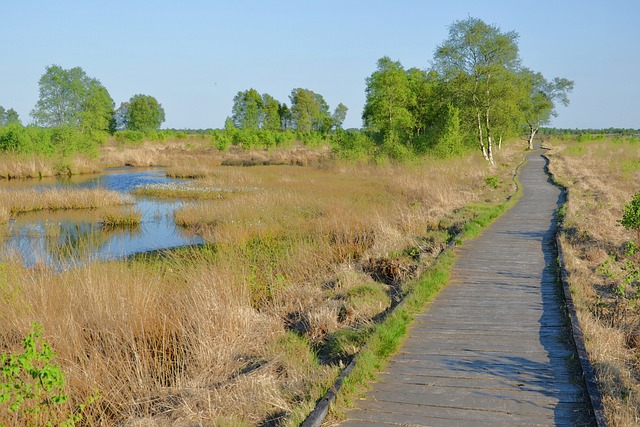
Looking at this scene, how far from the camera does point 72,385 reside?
5410 millimetres

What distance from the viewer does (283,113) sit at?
269ft

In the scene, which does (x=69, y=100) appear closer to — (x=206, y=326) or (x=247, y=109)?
(x=247, y=109)

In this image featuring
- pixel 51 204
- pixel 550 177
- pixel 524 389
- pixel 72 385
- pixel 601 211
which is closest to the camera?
pixel 524 389

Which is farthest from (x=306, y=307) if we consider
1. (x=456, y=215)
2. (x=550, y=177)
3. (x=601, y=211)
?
(x=550, y=177)

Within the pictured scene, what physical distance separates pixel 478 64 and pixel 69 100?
3726 centimetres

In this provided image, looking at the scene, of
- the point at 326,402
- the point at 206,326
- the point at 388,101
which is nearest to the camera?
the point at 326,402

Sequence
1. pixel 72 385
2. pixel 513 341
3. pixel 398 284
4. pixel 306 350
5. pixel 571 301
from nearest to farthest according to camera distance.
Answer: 1. pixel 72 385
2. pixel 513 341
3. pixel 306 350
4. pixel 571 301
5. pixel 398 284

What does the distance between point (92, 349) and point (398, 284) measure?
188 inches

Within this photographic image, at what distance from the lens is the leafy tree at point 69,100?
4659 cm

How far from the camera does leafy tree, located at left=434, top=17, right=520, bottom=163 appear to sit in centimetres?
3012

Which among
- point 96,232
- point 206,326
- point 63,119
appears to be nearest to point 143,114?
point 63,119

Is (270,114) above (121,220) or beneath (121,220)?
above

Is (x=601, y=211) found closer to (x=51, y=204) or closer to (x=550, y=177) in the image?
(x=550, y=177)

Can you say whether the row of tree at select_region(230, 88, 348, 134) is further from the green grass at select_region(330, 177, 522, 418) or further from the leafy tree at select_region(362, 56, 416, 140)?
the green grass at select_region(330, 177, 522, 418)
